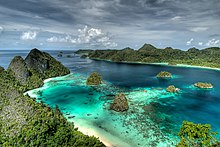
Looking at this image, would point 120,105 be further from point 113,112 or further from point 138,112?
point 138,112

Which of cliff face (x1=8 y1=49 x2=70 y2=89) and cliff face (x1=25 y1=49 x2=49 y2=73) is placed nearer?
cliff face (x1=8 y1=49 x2=70 y2=89)

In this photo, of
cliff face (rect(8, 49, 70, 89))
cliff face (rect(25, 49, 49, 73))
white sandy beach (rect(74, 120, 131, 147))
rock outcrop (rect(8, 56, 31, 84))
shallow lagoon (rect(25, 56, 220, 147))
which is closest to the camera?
white sandy beach (rect(74, 120, 131, 147))

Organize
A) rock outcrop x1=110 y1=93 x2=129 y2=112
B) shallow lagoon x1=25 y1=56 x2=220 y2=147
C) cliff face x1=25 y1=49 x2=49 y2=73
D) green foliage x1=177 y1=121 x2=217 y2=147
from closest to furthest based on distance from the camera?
green foliage x1=177 y1=121 x2=217 y2=147
shallow lagoon x1=25 y1=56 x2=220 y2=147
rock outcrop x1=110 y1=93 x2=129 y2=112
cliff face x1=25 y1=49 x2=49 y2=73

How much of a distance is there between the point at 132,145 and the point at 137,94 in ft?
106

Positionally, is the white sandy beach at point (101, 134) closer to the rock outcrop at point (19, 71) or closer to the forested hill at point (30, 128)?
the forested hill at point (30, 128)

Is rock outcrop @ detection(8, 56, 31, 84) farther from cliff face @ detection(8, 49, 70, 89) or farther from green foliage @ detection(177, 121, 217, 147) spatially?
green foliage @ detection(177, 121, 217, 147)

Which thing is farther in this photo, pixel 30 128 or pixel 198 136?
pixel 30 128

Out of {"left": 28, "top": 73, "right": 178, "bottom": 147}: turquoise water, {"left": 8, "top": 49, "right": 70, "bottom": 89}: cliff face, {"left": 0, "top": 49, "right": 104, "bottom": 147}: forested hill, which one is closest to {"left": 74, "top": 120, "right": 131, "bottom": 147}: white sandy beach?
{"left": 28, "top": 73, "right": 178, "bottom": 147}: turquoise water

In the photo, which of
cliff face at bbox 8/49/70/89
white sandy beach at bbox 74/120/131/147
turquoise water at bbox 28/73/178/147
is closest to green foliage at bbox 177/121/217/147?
turquoise water at bbox 28/73/178/147

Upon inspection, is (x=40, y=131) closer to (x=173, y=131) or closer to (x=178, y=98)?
(x=173, y=131)

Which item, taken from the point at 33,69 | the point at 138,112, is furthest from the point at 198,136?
the point at 33,69

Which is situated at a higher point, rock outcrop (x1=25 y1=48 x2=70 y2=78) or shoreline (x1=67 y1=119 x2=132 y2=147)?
rock outcrop (x1=25 y1=48 x2=70 y2=78)

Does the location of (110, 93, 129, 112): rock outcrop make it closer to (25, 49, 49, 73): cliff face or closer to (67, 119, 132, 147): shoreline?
(67, 119, 132, 147): shoreline

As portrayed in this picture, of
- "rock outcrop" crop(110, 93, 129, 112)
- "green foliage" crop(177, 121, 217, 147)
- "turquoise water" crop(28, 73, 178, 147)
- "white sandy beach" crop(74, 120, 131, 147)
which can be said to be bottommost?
"white sandy beach" crop(74, 120, 131, 147)
